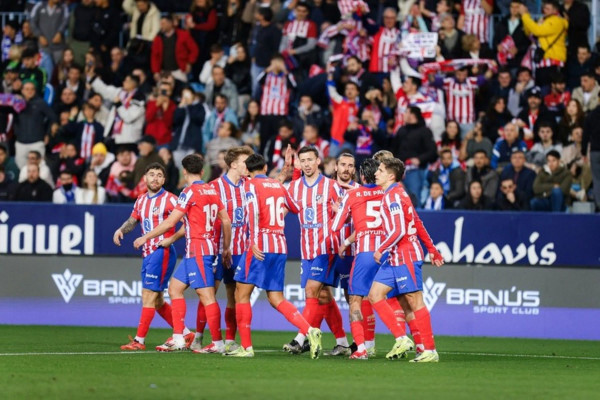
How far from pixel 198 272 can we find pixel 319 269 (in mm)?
1392

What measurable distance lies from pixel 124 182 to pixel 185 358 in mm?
8202

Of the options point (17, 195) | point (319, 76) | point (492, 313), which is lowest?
point (492, 313)

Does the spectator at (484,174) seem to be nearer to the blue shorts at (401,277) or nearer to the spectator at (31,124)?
the blue shorts at (401,277)

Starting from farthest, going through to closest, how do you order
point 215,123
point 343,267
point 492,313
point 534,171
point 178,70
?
point 178,70, point 215,123, point 534,171, point 492,313, point 343,267

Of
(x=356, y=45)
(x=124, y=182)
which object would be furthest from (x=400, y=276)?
(x=356, y=45)

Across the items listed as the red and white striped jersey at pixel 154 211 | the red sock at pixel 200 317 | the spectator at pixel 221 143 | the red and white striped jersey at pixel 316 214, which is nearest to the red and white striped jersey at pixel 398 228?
the red and white striped jersey at pixel 316 214

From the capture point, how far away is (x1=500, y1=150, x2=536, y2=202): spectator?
65.8 feet

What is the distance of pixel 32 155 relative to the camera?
21.1 meters

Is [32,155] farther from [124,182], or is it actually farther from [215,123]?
[215,123]

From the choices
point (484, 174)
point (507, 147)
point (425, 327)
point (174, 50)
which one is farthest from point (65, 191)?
point (425, 327)

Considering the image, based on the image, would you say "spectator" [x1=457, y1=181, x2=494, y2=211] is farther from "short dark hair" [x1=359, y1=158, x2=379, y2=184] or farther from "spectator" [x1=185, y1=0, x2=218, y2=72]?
"spectator" [x1=185, y1=0, x2=218, y2=72]

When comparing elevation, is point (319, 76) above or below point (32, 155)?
above

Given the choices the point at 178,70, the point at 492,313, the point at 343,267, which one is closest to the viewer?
the point at 343,267

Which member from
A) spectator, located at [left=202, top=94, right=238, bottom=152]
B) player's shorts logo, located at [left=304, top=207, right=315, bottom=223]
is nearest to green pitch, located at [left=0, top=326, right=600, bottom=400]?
player's shorts logo, located at [left=304, top=207, right=315, bottom=223]
